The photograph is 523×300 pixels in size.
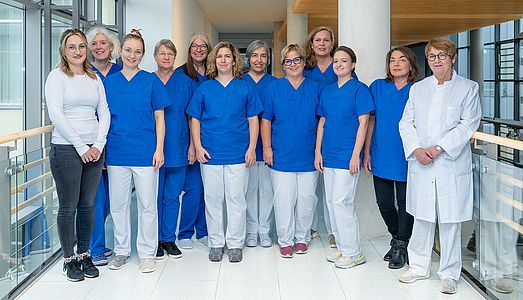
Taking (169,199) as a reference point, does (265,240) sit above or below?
below

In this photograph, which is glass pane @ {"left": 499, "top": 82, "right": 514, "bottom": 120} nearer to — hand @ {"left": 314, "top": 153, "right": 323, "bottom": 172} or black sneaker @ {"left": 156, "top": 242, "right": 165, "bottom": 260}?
hand @ {"left": 314, "top": 153, "right": 323, "bottom": 172}

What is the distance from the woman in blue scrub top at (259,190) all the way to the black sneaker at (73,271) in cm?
126

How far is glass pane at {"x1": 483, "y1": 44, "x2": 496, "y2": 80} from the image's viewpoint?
568 inches

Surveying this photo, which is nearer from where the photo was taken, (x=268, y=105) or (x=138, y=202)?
(x=138, y=202)

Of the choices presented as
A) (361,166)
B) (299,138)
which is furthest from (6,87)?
(361,166)

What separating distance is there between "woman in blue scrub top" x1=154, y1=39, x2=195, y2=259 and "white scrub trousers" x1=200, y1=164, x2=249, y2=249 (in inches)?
8.8

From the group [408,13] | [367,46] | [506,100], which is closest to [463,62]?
[506,100]

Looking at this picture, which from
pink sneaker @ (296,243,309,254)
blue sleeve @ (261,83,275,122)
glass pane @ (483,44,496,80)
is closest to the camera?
blue sleeve @ (261,83,275,122)

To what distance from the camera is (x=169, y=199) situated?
4.51 m

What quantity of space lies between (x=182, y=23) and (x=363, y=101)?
535 centimetres

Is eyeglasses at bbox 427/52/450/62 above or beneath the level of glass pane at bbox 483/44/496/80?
beneath

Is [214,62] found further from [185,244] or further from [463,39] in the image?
[463,39]

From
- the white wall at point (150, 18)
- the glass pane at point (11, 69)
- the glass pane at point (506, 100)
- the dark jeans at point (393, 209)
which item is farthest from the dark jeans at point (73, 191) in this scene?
the glass pane at point (506, 100)

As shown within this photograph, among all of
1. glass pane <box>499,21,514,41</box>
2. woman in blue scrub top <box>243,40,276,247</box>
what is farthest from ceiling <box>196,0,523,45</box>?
woman in blue scrub top <box>243,40,276,247</box>
